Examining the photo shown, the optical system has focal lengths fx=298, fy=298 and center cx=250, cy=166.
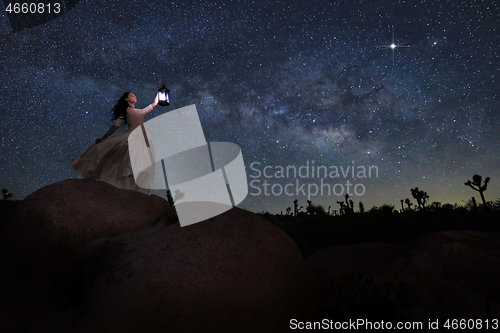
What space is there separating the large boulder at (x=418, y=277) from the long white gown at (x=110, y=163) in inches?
179

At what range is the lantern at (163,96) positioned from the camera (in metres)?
6.49

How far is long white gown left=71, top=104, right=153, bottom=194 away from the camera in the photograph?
6.66 m

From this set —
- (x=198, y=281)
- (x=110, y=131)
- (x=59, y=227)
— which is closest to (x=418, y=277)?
(x=198, y=281)

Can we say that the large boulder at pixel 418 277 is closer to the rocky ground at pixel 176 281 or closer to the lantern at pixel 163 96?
the rocky ground at pixel 176 281

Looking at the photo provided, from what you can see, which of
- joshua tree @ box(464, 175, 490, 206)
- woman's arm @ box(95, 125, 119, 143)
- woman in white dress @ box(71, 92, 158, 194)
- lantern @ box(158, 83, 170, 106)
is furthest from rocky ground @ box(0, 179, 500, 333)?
joshua tree @ box(464, 175, 490, 206)

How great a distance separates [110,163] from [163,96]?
196cm

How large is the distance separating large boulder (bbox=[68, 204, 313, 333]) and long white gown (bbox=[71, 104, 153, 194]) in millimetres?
2833

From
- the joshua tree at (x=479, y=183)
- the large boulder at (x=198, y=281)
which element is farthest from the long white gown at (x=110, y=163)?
the joshua tree at (x=479, y=183)

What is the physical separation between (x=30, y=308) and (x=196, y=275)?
224 cm

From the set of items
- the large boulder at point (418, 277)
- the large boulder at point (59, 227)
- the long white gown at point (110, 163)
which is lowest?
the large boulder at point (418, 277)

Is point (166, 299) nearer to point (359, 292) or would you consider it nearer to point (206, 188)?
point (359, 292)

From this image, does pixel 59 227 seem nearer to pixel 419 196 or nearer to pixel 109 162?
pixel 109 162

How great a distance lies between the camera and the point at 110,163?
22.2 ft

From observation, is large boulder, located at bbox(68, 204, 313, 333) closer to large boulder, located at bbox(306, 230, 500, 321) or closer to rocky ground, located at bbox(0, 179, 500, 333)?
rocky ground, located at bbox(0, 179, 500, 333)
